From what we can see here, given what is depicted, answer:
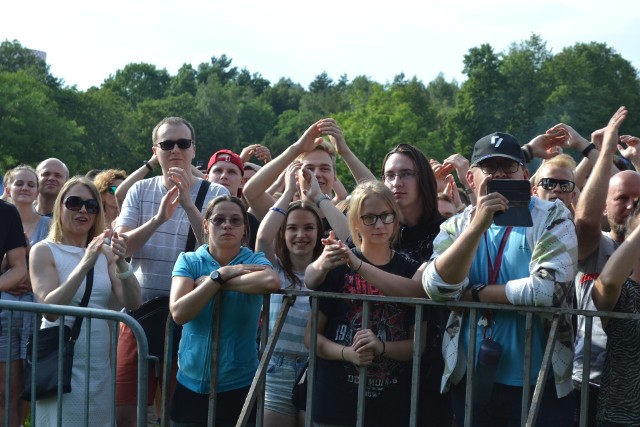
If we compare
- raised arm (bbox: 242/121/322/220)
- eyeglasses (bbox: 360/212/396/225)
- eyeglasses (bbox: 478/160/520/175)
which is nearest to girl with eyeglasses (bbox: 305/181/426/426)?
eyeglasses (bbox: 360/212/396/225)

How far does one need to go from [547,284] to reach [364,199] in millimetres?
1141

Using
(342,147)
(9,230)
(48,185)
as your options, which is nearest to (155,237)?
(9,230)

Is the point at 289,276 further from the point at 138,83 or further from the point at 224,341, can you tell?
the point at 138,83

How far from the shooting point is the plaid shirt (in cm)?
458

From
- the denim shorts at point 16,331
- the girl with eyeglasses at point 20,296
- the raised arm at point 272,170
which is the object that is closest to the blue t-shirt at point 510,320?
the raised arm at point 272,170

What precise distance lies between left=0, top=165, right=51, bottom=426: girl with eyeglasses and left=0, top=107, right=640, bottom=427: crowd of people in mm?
24

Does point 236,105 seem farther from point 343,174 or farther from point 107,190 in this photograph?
point 107,190

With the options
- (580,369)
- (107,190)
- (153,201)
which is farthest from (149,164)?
(580,369)

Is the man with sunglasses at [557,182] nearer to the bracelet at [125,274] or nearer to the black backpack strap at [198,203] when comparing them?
the black backpack strap at [198,203]

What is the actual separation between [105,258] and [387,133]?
78.3 meters

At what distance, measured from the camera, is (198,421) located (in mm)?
5484

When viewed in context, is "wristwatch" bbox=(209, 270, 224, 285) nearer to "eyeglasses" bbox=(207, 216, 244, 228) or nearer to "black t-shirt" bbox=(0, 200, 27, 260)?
"eyeglasses" bbox=(207, 216, 244, 228)

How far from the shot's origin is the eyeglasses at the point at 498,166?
15.9ft

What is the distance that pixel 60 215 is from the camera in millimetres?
6359
